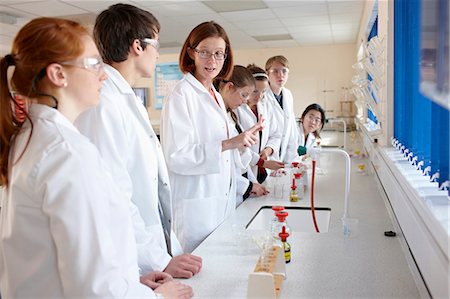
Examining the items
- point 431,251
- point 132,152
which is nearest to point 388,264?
point 431,251

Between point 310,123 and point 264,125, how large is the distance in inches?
39.3

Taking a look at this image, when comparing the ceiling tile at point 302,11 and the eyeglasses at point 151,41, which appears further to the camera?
the ceiling tile at point 302,11

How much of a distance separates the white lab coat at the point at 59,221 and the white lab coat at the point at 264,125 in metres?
1.98

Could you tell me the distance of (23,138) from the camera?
0.90 m

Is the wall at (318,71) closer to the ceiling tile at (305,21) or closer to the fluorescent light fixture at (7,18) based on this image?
the ceiling tile at (305,21)

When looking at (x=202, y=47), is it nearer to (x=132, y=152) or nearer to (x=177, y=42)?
(x=132, y=152)

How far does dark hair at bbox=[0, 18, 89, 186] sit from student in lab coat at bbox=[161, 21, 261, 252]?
950 millimetres

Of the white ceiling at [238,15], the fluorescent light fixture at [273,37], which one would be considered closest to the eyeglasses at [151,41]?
the white ceiling at [238,15]

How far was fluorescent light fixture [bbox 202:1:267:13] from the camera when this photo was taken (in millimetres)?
4966

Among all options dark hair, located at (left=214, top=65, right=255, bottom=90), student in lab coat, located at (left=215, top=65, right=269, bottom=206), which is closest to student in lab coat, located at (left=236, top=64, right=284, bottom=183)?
student in lab coat, located at (left=215, top=65, right=269, bottom=206)

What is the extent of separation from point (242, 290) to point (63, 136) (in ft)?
2.26

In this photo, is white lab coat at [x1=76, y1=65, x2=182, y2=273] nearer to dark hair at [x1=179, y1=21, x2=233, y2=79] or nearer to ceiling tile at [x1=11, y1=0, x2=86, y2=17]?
dark hair at [x1=179, y1=21, x2=233, y2=79]

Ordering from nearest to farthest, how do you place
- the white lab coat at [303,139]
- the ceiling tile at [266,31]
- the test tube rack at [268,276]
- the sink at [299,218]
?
the test tube rack at [268,276] < the sink at [299,218] < the white lab coat at [303,139] < the ceiling tile at [266,31]

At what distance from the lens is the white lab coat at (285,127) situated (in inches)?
141
